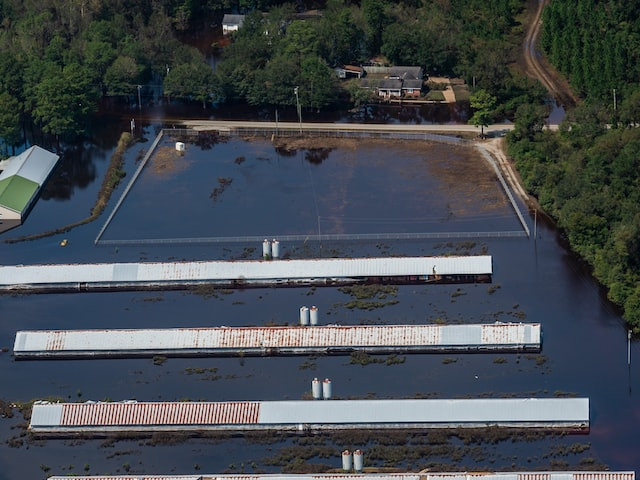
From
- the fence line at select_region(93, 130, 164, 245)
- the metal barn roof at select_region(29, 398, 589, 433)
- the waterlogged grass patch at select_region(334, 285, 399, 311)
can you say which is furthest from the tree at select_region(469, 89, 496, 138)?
the metal barn roof at select_region(29, 398, 589, 433)

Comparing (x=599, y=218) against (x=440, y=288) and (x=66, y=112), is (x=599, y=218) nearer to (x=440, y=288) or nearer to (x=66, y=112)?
(x=440, y=288)

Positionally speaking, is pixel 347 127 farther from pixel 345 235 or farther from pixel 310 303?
pixel 310 303

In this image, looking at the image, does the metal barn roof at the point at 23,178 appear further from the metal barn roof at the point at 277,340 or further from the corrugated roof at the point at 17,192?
the metal barn roof at the point at 277,340

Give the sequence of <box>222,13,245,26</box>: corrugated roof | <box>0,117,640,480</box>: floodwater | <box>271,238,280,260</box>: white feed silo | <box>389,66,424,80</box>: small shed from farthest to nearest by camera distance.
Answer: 1. <box>222,13,245,26</box>: corrugated roof
2. <box>389,66,424,80</box>: small shed
3. <box>271,238,280,260</box>: white feed silo
4. <box>0,117,640,480</box>: floodwater

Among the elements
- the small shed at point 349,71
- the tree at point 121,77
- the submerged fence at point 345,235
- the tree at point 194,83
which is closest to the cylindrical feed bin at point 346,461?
the submerged fence at point 345,235

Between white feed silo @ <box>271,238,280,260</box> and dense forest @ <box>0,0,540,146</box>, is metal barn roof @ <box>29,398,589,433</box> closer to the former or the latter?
white feed silo @ <box>271,238,280,260</box>

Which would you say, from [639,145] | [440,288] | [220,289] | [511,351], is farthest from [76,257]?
[639,145]
